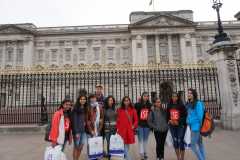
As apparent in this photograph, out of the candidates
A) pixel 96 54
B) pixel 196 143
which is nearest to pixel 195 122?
pixel 196 143

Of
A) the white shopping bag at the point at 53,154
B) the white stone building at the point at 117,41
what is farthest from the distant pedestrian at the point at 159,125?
the white stone building at the point at 117,41

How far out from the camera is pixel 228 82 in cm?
1084

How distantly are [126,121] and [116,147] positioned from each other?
68 cm

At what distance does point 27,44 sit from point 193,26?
35403mm

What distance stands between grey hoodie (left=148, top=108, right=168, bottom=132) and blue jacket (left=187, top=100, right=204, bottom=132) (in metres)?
0.60

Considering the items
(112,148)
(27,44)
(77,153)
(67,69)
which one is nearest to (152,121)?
(112,148)

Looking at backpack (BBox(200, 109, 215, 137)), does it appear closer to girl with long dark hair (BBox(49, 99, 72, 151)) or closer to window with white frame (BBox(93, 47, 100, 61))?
girl with long dark hair (BBox(49, 99, 72, 151))

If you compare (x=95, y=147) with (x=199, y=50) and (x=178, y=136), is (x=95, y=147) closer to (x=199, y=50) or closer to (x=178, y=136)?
(x=178, y=136)

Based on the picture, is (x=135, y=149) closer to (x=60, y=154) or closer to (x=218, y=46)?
(x=60, y=154)

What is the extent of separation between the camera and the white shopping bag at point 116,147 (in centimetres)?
541

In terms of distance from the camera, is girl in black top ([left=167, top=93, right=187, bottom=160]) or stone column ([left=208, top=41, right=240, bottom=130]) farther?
stone column ([left=208, top=41, right=240, bottom=130])

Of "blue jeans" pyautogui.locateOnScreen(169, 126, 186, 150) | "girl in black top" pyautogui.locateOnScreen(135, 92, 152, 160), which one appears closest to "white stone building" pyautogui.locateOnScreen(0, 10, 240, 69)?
"girl in black top" pyautogui.locateOnScreen(135, 92, 152, 160)

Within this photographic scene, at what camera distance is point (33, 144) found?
861 centimetres

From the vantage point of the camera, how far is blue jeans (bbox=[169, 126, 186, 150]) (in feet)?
19.2
